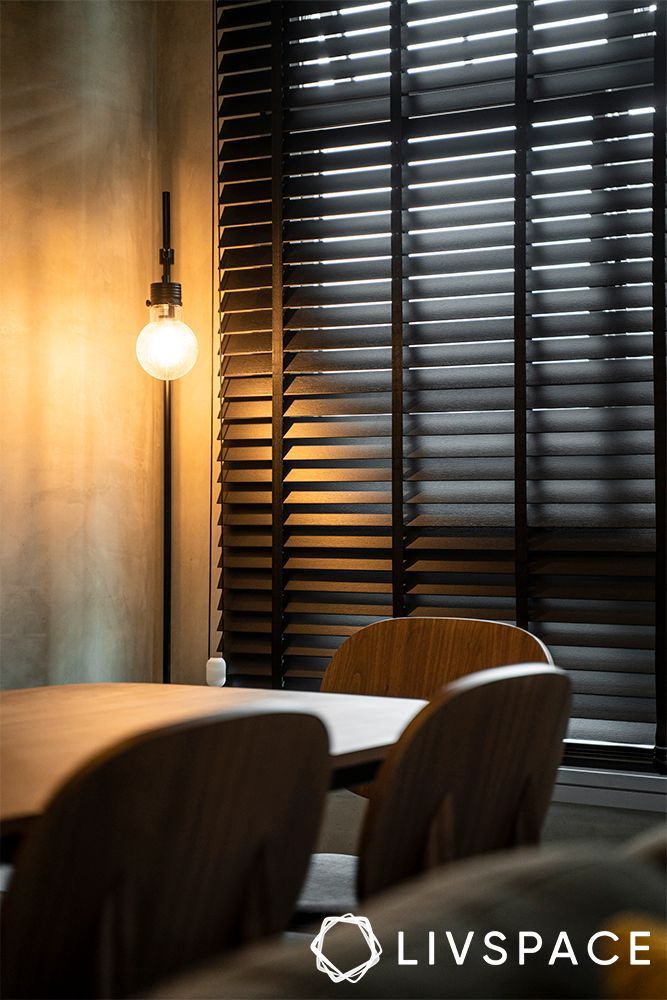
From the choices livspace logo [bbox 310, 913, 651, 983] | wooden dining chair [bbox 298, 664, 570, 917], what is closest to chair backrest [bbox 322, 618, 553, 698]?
wooden dining chair [bbox 298, 664, 570, 917]

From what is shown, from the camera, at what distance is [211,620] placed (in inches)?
139

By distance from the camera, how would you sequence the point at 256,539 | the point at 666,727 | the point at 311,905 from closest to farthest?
1. the point at 311,905
2. the point at 666,727
3. the point at 256,539

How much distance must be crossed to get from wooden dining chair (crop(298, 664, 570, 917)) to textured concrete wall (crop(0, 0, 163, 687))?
2.03 meters

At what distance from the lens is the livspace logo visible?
1.70 feet

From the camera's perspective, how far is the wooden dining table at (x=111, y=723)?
1.14 meters

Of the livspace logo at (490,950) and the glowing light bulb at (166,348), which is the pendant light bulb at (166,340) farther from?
the livspace logo at (490,950)

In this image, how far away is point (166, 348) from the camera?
10.2 feet

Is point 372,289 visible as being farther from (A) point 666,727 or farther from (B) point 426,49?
(A) point 666,727

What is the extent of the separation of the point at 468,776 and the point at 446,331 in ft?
7.08

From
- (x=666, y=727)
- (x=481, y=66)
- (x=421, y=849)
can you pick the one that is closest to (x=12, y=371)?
(x=481, y=66)

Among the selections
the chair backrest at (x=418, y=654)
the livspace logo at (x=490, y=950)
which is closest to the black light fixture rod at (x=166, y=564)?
Result: the chair backrest at (x=418, y=654)

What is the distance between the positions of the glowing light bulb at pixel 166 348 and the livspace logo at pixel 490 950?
8.78 ft

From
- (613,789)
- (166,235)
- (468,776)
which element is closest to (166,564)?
(166,235)

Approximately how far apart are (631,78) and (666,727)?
177 centimetres
